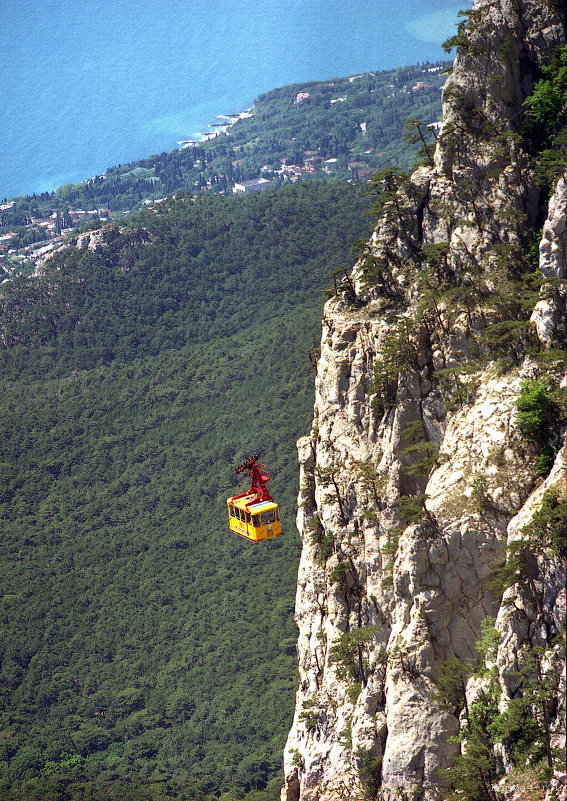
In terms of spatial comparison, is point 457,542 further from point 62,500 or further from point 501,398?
point 62,500

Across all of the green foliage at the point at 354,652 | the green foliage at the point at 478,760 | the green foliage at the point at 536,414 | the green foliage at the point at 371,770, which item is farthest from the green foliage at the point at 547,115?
the green foliage at the point at 371,770

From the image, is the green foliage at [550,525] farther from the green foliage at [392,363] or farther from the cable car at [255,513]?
the cable car at [255,513]

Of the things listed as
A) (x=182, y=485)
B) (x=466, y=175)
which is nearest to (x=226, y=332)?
(x=182, y=485)

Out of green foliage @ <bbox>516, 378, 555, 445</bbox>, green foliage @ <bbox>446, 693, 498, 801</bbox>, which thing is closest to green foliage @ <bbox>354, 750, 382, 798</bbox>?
green foliage @ <bbox>446, 693, 498, 801</bbox>

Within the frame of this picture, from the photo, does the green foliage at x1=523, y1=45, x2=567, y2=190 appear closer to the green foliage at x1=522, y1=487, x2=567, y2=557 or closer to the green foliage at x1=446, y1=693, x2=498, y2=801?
the green foliage at x1=522, y1=487, x2=567, y2=557

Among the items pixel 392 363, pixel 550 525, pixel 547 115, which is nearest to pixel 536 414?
pixel 550 525
